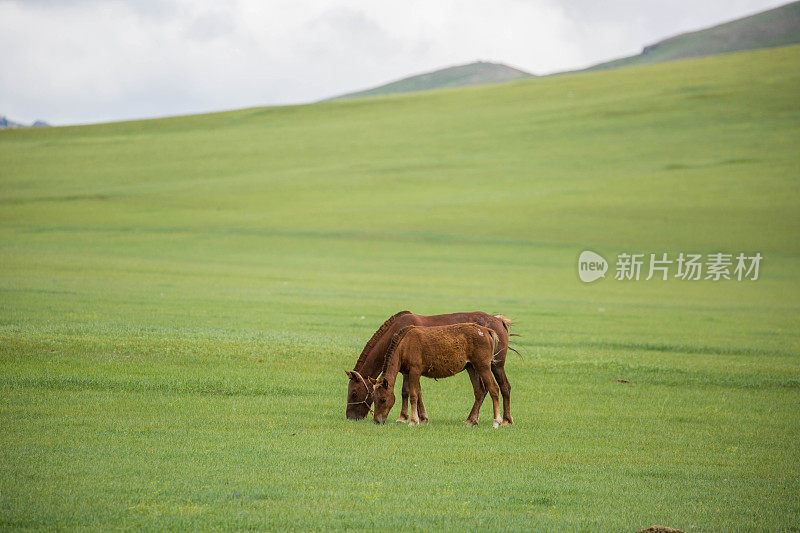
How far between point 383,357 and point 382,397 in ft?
2.48

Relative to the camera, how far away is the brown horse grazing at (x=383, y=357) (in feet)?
41.4

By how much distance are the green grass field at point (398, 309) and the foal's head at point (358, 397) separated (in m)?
0.24

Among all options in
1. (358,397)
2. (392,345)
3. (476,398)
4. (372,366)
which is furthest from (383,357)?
(476,398)

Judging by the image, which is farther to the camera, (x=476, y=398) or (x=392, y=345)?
(x=476, y=398)

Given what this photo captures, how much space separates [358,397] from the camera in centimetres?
1262

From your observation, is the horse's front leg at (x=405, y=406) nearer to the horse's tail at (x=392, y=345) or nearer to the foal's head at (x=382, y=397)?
the foal's head at (x=382, y=397)

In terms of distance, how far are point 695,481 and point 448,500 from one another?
3.37 m

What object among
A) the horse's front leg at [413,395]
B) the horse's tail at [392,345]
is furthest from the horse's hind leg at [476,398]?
the horse's tail at [392,345]

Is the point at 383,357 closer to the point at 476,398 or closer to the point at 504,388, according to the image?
the point at 476,398

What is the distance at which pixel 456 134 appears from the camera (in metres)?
83.6

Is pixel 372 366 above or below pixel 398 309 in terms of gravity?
below

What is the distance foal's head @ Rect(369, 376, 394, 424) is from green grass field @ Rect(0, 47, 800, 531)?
0.68ft

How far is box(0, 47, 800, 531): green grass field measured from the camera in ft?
30.2

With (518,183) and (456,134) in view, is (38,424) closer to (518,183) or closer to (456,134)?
(518,183)
